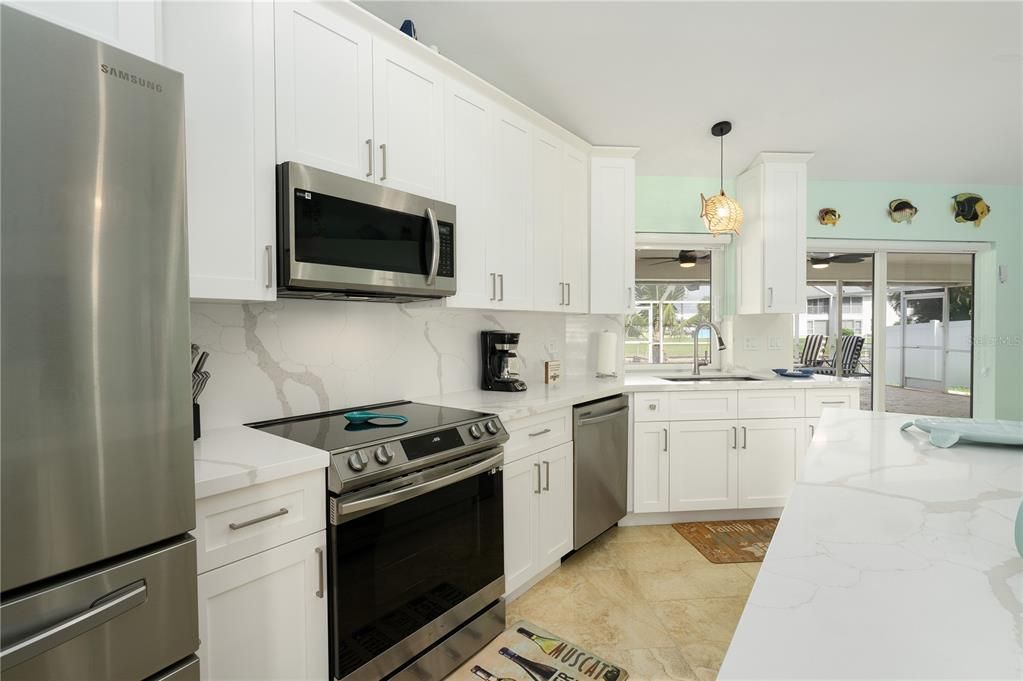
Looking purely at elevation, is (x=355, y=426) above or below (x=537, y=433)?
above

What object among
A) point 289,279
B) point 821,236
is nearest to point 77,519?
point 289,279

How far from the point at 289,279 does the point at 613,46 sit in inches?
84.6

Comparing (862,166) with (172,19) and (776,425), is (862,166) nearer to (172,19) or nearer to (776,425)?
(776,425)

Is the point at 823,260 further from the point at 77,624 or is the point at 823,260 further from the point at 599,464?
the point at 77,624

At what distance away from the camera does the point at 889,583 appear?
0.72 metres

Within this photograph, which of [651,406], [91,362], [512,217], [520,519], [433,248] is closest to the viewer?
[91,362]

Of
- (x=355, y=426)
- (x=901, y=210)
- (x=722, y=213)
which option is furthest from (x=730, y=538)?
(x=901, y=210)

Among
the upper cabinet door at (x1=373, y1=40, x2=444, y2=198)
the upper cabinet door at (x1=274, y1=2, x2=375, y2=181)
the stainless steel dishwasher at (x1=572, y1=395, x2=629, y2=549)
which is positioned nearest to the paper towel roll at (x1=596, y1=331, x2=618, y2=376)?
the stainless steel dishwasher at (x1=572, y1=395, x2=629, y2=549)

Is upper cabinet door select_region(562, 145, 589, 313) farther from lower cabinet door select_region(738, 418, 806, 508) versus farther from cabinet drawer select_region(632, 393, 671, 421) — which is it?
lower cabinet door select_region(738, 418, 806, 508)

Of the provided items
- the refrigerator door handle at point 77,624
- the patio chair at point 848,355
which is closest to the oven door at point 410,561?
the refrigerator door handle at point 77,624

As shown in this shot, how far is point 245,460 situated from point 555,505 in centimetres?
165

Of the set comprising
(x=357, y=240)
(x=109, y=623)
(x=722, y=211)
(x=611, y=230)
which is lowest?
(x=109, y=623)

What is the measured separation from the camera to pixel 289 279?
1.65 meters

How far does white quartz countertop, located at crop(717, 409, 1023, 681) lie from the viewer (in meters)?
0.54
